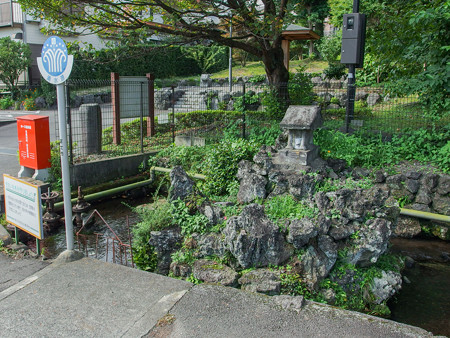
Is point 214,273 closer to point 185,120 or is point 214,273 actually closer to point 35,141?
point 35,141

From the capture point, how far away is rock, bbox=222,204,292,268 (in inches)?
200

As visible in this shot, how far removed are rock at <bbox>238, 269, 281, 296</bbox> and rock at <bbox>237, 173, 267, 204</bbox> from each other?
5.86ft

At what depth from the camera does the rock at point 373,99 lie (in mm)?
15659

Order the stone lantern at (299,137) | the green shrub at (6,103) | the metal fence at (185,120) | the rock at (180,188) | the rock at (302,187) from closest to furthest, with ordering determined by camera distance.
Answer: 1. the rock at (180,188)
2. the rock at (302,187)
3. the stone lantern at (299,137)
4. the metal fence at (185,120)
5. the green shrub at (6,103)

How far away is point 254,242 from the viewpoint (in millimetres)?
5062

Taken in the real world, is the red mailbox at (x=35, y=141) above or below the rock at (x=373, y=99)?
below

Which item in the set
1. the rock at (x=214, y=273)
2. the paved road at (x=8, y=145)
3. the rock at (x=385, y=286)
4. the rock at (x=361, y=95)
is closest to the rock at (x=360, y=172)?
the rock at (x=385, y=286)

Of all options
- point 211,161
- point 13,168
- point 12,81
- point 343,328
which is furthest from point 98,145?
point 12,81

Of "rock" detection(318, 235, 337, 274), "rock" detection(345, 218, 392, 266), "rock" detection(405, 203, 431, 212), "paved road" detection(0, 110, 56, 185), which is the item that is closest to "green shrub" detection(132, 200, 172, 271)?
"rock" detection(318, 235, 337, 274)

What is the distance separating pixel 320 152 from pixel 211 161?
2.15 metres

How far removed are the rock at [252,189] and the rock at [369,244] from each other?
5.60 ft

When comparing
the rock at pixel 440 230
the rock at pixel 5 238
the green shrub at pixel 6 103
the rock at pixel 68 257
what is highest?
the green shrub at pixel 6 103

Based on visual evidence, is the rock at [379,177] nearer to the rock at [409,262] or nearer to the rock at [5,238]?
the rock at [409,262]

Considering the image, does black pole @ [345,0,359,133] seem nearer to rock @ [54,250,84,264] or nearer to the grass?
rock @ [54,250,84,264]
